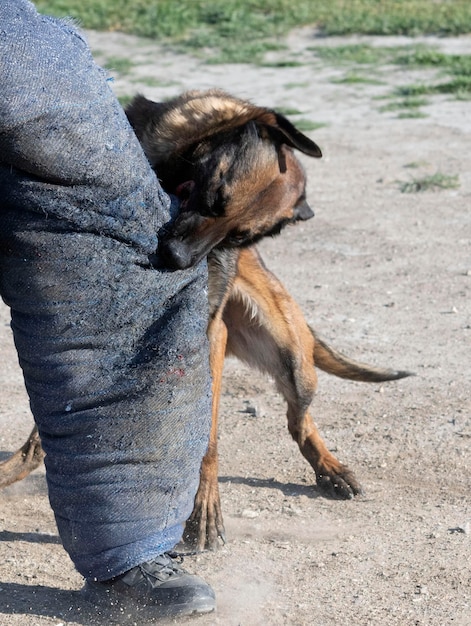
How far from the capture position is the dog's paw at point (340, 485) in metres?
4.34

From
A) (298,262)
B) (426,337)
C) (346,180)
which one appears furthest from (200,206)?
(346,180)

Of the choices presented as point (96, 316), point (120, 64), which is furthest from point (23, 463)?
point (120, 64)

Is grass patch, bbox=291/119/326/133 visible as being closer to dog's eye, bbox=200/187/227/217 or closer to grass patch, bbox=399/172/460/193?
grass patch, bbox=399/172/460/193

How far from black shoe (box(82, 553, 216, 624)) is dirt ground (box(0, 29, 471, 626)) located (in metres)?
0.07

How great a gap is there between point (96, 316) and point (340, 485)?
1.69 m

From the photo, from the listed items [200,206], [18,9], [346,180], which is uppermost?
[18,9]

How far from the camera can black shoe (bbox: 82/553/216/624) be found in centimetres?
319

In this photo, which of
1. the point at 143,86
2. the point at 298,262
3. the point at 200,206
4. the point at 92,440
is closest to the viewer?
the point at 92,440

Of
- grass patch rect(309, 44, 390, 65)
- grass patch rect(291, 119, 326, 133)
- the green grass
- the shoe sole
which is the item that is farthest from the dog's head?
the green grass

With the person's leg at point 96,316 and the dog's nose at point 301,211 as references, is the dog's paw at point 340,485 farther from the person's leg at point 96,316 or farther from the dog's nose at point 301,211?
the person's leg at point 96,316

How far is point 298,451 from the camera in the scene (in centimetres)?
486

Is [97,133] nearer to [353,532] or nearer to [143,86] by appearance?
[353,532]

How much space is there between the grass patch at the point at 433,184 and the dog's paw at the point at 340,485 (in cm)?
412

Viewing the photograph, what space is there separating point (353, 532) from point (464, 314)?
231cm
